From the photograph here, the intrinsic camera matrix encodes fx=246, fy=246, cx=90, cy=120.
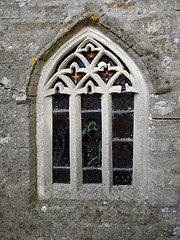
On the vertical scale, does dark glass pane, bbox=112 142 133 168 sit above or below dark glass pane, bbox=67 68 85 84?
below

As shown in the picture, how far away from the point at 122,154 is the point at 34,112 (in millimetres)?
1222

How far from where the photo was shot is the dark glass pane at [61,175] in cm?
322

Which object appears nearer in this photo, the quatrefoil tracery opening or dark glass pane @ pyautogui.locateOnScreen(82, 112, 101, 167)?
the quatrefoil tracery opening

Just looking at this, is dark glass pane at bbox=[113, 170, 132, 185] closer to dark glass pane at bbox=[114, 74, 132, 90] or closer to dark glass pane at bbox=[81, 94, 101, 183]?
dark glass pane at bbox=[81, 94, 101, 183]

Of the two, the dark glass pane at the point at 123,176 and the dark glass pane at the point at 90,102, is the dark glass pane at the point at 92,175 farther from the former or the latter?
the dark glass pane at the point at 90,102

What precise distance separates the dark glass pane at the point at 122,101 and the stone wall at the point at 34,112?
302 millimetres

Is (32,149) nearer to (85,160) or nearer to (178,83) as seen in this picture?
(85,160)

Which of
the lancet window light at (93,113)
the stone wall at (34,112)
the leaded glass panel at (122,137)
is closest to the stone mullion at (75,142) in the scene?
the lancet window light at (93,113)

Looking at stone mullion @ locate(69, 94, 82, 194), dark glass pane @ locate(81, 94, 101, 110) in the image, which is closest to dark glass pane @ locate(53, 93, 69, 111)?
stone mullion @ locate(69, 94, 82, 194)

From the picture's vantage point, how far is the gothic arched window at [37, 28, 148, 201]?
9.80 feet

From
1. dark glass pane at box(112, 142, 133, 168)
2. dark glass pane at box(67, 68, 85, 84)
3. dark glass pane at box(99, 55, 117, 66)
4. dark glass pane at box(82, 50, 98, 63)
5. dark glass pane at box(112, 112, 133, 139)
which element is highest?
dark glass pane at box(82, 50, 98, 63)

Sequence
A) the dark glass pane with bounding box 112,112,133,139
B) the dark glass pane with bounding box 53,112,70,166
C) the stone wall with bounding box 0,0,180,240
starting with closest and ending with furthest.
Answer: the stone wall with bounding box 0,0,180,240 → the dark glass pane with bounding box 112,112,133,139 → the dark glass pane with bounding box 53,112,70,166

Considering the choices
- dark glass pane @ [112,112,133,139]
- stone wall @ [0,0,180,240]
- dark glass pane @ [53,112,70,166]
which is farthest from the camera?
dark glass pane @ [53,112,70,166]

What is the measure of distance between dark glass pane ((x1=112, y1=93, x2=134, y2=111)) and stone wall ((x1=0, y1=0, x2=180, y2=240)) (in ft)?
0.99
